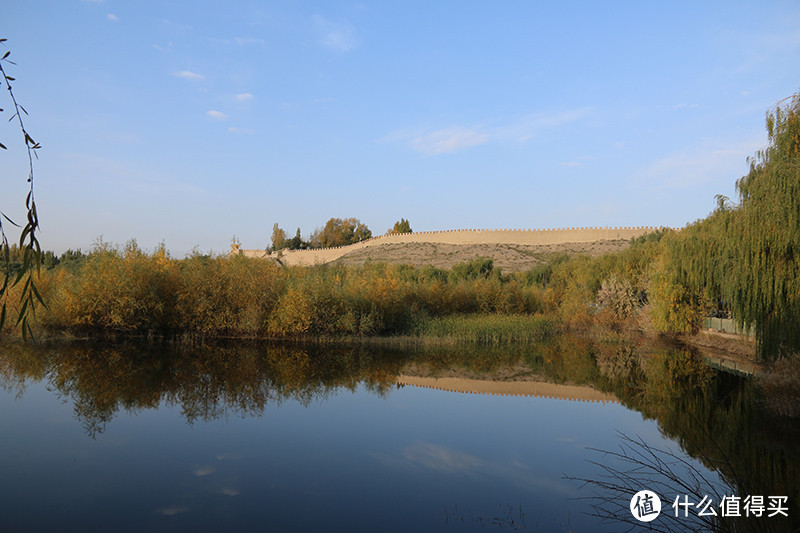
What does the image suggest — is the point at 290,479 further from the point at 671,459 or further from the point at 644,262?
the point at 644,262

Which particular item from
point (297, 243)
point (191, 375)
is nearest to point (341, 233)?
point (297, 243)

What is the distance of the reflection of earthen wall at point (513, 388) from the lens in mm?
12312

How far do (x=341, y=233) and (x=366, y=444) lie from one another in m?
71.1

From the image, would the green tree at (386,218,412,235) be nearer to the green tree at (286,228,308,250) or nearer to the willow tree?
the green tree at (286,228,308,250)

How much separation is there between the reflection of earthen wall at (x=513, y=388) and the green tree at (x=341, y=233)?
208 ft

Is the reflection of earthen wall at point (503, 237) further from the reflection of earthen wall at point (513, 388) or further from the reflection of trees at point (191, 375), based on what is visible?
the reflection of earthen wall at point (513, 388)

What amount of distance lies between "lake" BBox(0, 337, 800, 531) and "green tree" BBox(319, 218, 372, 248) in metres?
61.5

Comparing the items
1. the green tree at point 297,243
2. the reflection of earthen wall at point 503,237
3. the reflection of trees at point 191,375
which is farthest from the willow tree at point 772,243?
the green tree at point 297,243

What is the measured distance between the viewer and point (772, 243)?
1144 cm

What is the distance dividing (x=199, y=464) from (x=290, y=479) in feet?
3.94

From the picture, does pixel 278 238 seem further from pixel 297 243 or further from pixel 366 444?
pixel 366 444

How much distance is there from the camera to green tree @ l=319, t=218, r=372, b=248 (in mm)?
77125

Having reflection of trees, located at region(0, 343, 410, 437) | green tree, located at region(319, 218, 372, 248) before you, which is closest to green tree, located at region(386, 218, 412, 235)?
green tree, located at region(319, 218, 372, 248)

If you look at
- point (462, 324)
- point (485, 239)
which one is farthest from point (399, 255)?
point (462, 324)
